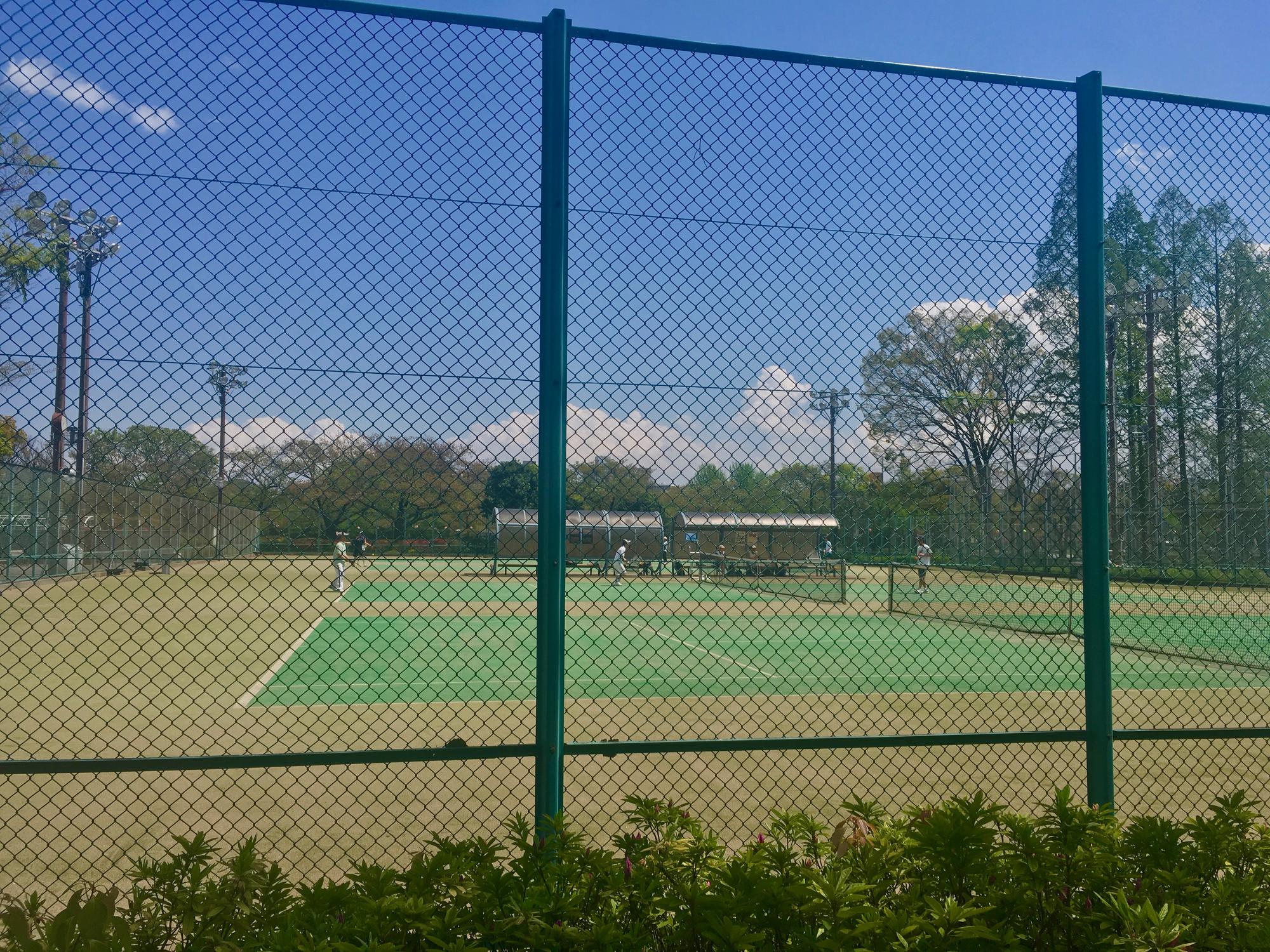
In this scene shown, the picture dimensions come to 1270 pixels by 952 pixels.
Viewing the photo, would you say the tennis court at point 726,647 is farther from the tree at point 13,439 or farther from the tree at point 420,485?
the tree at point 13,439

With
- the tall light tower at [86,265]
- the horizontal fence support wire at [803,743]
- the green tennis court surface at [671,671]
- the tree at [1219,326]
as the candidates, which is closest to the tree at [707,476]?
the horizontal fence support wire at [803,743]

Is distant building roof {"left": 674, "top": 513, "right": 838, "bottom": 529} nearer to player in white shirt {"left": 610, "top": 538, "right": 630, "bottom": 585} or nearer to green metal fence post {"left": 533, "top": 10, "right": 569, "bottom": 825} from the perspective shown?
player in white shirt {"left": 610, "top": 538, "right": 630, "bottom": 585}

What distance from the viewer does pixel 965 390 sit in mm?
4535

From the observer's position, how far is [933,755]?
8.10 metres

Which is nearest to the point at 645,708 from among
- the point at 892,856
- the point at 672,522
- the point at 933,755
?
the point at 933,755

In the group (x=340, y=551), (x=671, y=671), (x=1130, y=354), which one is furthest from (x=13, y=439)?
(x=671, y=671)

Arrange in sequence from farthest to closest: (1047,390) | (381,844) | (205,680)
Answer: (205,680)
(381,844)
(1047,390)

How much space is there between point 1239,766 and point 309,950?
7.65 m

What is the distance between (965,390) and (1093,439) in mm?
618

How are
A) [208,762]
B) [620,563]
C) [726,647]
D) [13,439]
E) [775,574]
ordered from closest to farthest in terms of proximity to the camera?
[208,762]
[13,439]
[620,563]
[775,574]
[726,647]

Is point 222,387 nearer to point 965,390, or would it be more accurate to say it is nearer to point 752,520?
point 752,520

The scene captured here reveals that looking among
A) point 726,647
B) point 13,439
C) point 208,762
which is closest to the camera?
point 208,762

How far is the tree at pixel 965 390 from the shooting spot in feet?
14.2

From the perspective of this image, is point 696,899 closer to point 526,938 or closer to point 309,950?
point 526,938
